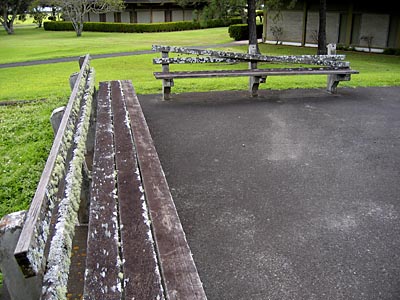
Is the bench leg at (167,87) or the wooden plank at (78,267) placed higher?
the bench leg at (167,87)

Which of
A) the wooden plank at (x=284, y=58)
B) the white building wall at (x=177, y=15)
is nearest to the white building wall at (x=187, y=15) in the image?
the white building wall at (x=177, y=15)

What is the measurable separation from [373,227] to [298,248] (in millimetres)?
791

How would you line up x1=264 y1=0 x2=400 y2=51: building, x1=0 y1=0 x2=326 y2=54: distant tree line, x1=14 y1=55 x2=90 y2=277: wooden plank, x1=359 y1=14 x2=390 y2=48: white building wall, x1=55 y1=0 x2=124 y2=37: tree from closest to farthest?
x1=14 y1=55 x2=90 y2=277: wooden plank → x1=0 y1=0 x2=326 y2=54: distant tree line → x1=264 y1=0 x2=400 y2=51: building → x1=359 y1=14 x2=390 y2=48: white building wall → x1=55 y1=0 x2=124 y2=37: tree

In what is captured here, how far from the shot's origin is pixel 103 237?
2.46 metres

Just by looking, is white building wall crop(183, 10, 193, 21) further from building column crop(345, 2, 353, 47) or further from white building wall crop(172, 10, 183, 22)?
building column crop(345, 2, 353, 47)

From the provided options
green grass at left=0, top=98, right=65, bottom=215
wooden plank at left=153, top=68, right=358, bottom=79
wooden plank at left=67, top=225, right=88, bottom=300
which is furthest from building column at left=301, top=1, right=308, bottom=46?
wooden plank at left=67, top=225, right=88, bottom=300

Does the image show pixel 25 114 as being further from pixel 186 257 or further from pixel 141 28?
pixel 141 28

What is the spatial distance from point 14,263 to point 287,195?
2.98m

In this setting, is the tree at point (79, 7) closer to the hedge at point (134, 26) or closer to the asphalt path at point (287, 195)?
the hedge at point (134, 26)

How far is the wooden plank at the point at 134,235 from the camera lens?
6.81 feet

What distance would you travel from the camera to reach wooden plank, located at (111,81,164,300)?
2.07 metres

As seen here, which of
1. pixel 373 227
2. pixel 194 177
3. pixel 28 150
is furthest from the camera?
pixel 28 150

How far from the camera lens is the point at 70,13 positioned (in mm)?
43719

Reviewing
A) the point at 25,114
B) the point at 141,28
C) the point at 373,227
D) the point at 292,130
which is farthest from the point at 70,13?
the point at 373,227
